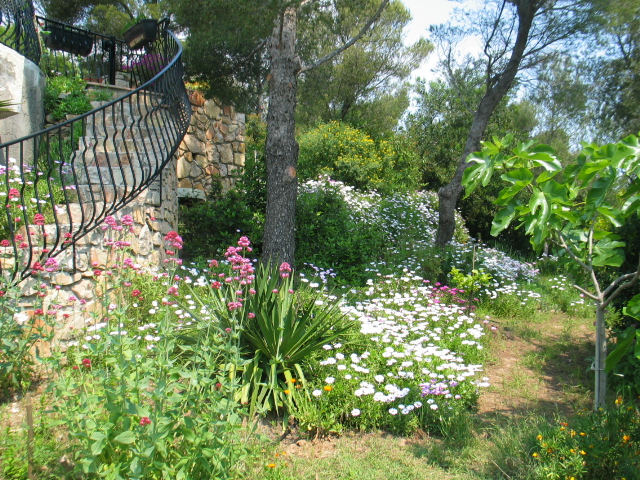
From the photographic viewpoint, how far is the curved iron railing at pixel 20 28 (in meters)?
5.88

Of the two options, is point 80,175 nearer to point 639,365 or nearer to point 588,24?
point 639,365

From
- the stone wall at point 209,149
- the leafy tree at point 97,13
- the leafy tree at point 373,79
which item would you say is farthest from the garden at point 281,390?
the leafy tree at point 373,79

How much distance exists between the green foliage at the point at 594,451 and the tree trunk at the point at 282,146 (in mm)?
3903

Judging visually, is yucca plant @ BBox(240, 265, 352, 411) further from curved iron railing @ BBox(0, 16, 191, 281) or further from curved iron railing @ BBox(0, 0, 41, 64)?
curved iron railing @ BBox(0, 0, 41, 64)

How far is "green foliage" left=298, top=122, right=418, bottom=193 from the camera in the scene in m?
13.3

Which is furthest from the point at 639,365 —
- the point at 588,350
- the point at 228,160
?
the point at 228,160

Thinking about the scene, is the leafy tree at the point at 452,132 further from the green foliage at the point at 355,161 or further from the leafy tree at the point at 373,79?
the leafy tree at the point at 373,79

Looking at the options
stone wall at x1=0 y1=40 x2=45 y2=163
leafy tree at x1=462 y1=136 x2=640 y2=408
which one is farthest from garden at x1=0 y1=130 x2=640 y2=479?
stone wall at x1=0 y1=40 x2=45 y2=163

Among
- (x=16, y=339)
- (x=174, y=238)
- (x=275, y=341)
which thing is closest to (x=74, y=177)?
(x=16, y=339)

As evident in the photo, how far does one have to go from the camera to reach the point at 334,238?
7.56 m

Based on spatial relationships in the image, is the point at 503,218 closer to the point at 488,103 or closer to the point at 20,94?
the point at 20,94

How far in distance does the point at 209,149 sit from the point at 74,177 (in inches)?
189

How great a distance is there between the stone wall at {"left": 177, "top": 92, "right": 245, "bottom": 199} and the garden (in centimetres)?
250

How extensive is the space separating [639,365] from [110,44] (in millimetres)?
8655
